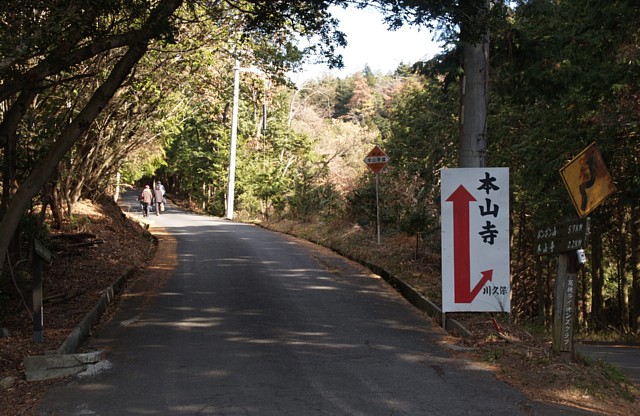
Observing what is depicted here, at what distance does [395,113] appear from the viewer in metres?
28.7

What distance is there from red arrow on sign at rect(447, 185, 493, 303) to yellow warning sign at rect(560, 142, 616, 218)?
2.22 metres

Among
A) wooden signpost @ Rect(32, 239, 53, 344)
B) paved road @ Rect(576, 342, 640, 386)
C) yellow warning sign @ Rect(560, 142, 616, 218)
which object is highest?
yellow warning sign @ Rect(560, 142, 616, 218)

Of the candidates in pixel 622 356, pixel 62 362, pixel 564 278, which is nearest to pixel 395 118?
pixel 622 356

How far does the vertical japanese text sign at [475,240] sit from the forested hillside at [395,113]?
2.78ft

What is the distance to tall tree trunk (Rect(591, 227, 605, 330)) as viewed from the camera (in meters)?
19.4

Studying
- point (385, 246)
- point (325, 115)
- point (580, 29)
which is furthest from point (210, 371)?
point (325, 115)

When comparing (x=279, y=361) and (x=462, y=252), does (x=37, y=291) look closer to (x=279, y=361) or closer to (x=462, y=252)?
(x=279, y=361)

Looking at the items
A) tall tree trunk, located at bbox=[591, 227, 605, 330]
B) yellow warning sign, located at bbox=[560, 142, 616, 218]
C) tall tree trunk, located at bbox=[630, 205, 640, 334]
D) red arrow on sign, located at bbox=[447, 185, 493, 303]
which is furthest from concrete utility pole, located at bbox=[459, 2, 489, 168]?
tall tree trunk, located at bbox=[591, 227, 605, 330]

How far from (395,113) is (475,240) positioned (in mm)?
20175

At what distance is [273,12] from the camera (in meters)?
10.5

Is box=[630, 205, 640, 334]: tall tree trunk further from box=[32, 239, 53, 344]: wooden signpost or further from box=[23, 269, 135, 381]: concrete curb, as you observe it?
box=[32, 239, 53, 344]: wooden signpost

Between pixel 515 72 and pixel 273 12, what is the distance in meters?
4.35

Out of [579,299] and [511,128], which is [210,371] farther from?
[579,299]

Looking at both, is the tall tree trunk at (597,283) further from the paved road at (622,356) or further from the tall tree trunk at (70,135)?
the tall tree trunk at (70,135)
